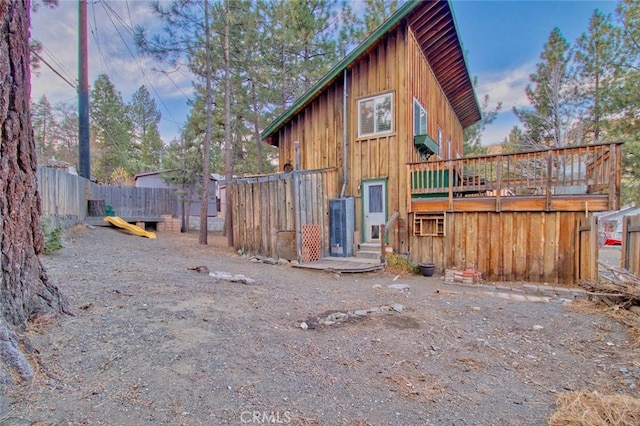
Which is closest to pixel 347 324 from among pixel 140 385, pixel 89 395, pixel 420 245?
pixel 140 385

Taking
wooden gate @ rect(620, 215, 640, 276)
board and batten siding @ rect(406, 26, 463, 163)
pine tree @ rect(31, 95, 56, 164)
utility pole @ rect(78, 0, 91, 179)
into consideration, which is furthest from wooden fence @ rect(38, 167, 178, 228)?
pine tree @ rect(31, 95, 56, 164)

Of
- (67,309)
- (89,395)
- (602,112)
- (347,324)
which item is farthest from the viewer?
(602,112)

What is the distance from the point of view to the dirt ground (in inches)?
87.0

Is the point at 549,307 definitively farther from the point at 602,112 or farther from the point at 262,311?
the point at 602,112

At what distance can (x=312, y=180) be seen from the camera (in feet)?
31.3

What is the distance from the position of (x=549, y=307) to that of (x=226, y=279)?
5.83m

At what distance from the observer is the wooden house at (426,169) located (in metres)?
7.32

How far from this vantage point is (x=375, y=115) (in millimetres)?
10125

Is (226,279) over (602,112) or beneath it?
beneath

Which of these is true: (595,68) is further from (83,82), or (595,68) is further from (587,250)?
(83,82)

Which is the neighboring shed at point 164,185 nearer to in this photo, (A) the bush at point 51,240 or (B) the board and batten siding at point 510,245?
(A) the bush at point 51,240

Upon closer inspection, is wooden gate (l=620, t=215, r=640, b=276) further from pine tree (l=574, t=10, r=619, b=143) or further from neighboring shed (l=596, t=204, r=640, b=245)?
neighboring shed (l=596, t=204, r=640, b=245)

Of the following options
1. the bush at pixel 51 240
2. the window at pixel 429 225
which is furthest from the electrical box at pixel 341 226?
the bush at pixel 51 240

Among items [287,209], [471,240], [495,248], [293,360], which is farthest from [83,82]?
[495,248]
